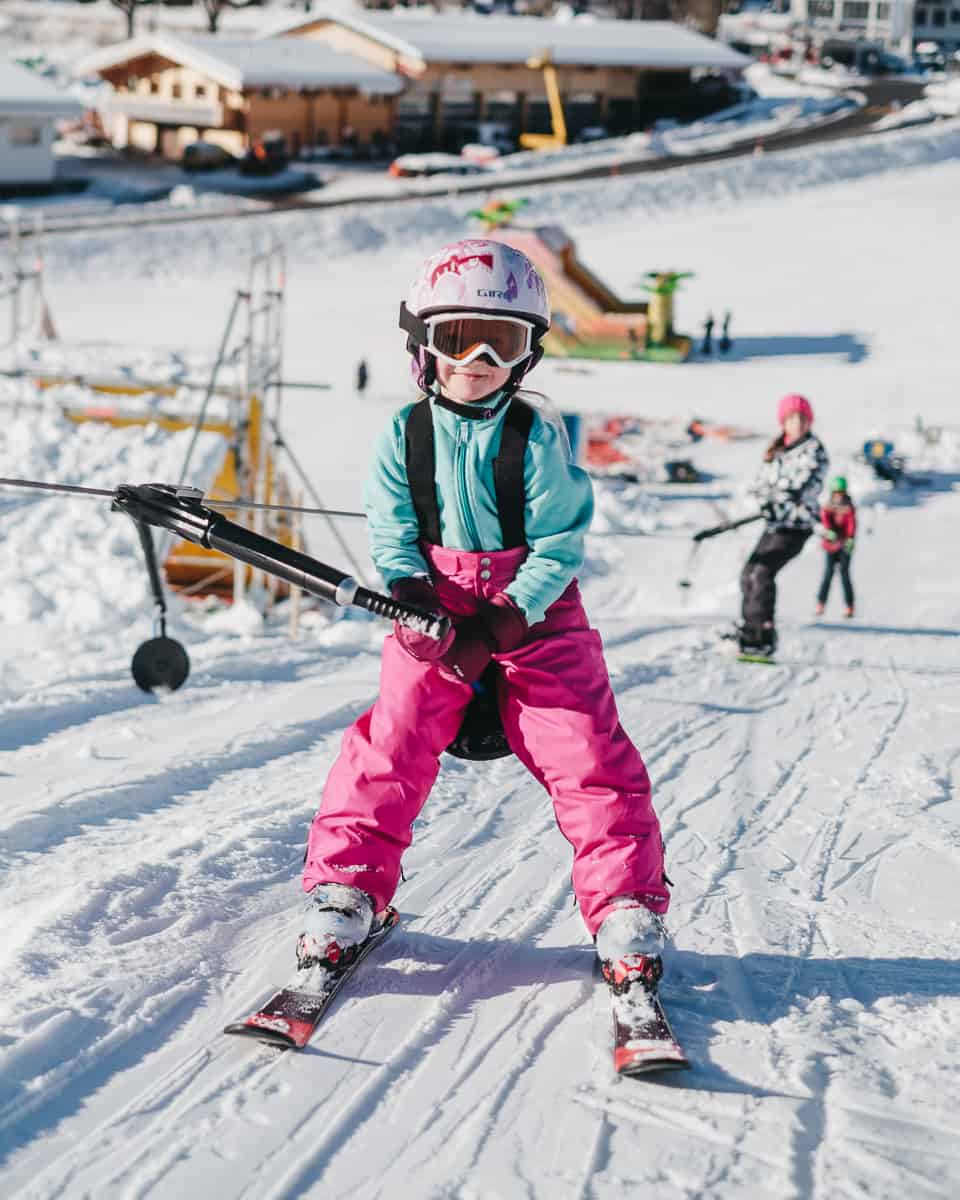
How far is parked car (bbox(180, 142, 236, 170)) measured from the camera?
4447 cm

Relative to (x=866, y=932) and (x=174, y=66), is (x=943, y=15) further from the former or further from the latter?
(x=866, y=932)

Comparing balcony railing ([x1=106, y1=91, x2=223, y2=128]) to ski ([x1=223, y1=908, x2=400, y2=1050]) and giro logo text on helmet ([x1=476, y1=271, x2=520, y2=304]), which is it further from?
ski ([x1=223, y1=908, x2=400, y2=1050])

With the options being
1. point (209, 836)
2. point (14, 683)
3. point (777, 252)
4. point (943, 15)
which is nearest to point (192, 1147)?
point (209, 836)

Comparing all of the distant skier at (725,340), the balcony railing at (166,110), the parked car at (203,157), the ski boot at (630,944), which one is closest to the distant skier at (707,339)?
the distant skier at (725,340)

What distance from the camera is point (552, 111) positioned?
51875 mm

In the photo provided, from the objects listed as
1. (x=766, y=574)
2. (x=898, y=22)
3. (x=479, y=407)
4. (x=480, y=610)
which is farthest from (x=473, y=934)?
(x=898, y=22)

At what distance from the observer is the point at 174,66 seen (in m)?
47.5

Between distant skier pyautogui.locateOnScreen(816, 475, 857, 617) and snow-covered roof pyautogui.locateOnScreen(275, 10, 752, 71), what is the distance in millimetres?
40637

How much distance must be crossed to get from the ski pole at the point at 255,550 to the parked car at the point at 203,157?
142 feet

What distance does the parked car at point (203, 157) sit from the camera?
44.5m

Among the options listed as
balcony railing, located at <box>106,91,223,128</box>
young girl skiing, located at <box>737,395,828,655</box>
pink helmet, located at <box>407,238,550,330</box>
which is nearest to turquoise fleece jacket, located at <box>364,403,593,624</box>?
pink helmet, located at <box>407,238,550,330</box>

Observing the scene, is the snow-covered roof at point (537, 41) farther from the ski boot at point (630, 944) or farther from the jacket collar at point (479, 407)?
the ski boot at point (630, 944)

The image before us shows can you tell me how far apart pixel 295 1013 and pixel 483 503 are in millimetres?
1324

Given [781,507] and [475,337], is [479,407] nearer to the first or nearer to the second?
[475,337]
